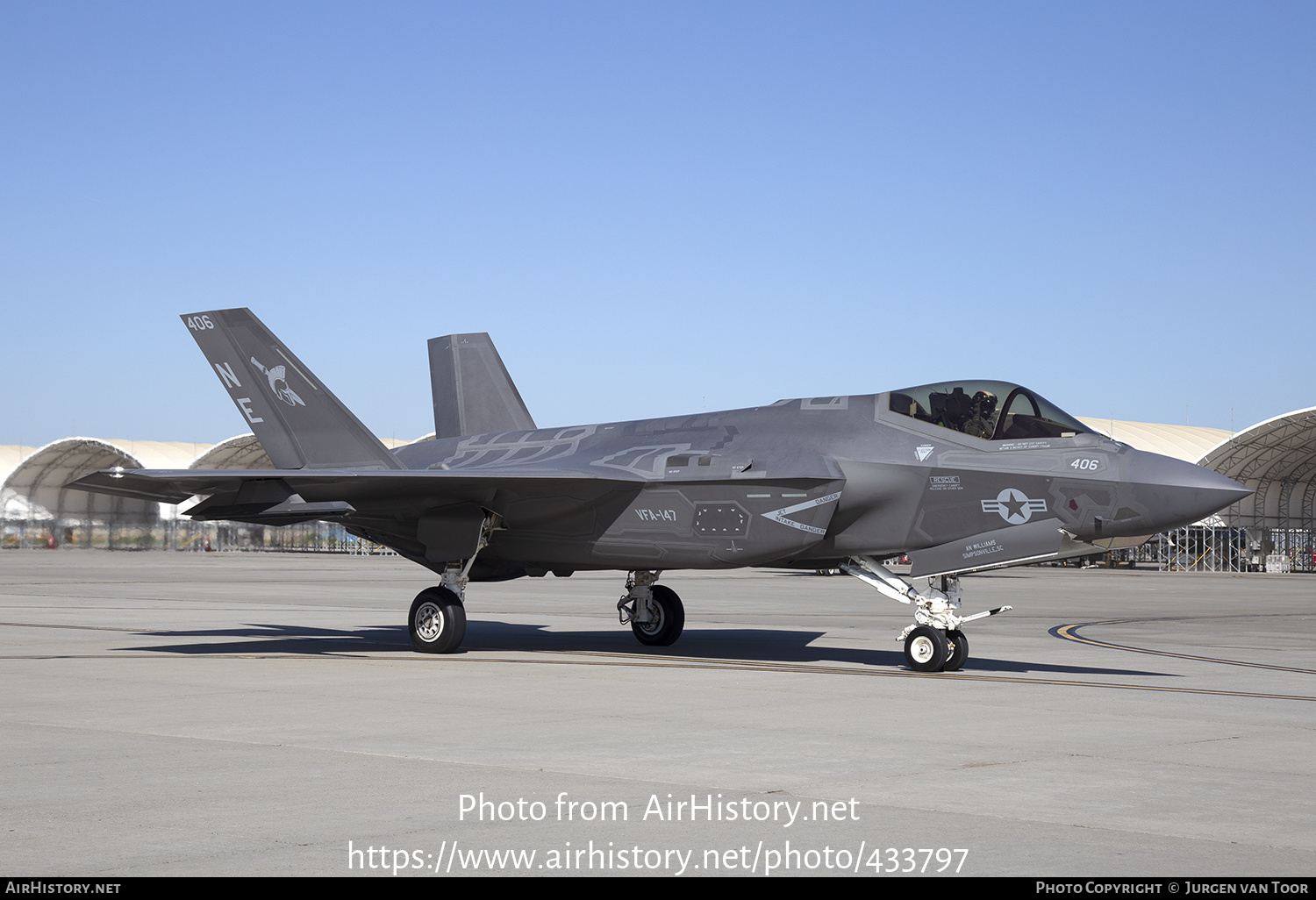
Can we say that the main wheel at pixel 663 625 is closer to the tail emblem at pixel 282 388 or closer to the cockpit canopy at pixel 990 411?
the cockpit canopy at pixel 990 411

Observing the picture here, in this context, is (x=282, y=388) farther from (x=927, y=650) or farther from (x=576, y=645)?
(x=927, y=650)

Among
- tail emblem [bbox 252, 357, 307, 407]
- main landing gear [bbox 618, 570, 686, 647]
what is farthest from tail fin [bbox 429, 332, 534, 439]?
main landing gear [bbox 618, 570, 686, 647]

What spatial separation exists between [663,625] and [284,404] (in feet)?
20.2

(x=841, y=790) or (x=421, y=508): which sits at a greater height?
(x=421, y=508)

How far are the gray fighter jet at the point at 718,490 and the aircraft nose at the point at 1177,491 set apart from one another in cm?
2

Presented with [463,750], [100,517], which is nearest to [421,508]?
[463,750]

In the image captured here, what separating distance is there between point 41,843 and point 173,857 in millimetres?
691

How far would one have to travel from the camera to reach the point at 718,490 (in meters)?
14.7

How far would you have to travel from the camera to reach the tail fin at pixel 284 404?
17.5 meters

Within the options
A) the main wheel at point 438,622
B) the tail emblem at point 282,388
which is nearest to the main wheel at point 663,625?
the main wheel at point 438,622

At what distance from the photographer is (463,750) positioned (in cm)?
834

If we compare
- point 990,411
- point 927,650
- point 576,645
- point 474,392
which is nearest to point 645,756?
point 927,650
